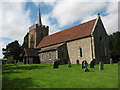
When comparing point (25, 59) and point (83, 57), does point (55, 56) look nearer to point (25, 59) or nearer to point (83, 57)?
point (83, 57)

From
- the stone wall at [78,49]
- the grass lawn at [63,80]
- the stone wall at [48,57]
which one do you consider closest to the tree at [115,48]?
the stone wall at [78,49]

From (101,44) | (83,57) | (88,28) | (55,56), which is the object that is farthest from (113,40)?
(55,56)

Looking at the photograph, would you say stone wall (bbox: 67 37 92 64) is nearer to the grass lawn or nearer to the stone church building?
the stone church building

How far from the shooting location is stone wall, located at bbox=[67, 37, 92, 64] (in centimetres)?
2094

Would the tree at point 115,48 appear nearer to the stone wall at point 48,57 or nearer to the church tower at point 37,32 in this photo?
the stone wall at point 48,57

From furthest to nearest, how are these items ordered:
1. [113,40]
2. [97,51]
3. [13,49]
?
[13,49] → [113,40] → [97,51]

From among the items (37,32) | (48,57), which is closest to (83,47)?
(48,57)

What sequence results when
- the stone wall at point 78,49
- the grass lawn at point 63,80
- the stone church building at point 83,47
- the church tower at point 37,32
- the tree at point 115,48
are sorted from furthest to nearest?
the church tower at point 37,32, the tree at point 115,48, the stone wall at point 78,49, the stone church building at point 83,47, the grass lawn at point 63,80

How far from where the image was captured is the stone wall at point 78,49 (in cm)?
2094

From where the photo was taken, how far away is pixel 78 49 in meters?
22.6

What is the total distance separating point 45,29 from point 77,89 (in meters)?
35.3

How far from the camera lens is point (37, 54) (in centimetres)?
3066

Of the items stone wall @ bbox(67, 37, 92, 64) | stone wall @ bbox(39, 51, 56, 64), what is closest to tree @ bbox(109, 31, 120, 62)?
stone wall @ bbox(67, 37, 92, 64)

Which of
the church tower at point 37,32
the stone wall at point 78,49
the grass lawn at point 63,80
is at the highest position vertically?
the church tower at point 37,32
